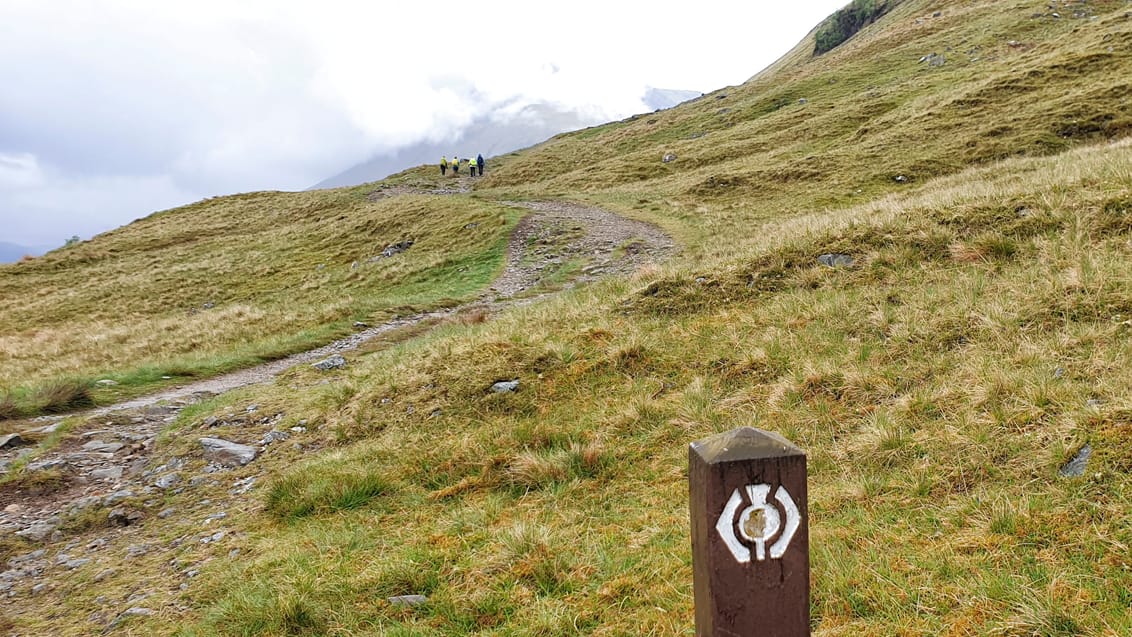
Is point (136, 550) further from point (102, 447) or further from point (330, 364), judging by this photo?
point (330, 364)

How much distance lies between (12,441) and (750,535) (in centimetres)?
1290

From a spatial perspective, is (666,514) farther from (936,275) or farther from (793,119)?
(793,119)


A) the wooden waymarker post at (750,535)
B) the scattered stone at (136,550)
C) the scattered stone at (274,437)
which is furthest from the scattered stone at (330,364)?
the wooden waymarker post at (750,535)

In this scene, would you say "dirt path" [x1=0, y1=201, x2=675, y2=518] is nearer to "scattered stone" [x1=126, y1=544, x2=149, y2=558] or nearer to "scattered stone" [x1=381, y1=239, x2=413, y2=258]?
"scattered stone" [x1=126, y1=544, x2=149, y2=558]

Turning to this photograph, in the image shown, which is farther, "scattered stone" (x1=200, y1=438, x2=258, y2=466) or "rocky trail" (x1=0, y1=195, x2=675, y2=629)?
"scattered stone" (x1=200, y1=438, x2=258, y2=466)

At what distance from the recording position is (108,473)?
853cm

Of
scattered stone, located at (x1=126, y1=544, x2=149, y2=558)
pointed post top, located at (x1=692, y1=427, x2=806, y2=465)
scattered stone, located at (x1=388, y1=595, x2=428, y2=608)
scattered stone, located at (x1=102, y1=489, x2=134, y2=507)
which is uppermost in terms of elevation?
pointed post top, located at (x1=692, y1=427, x2=806, y2=465)

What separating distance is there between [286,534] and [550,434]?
3.11 m

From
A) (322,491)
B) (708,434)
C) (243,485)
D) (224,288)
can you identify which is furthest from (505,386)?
(224,288)

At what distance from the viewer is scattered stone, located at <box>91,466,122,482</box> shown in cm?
837

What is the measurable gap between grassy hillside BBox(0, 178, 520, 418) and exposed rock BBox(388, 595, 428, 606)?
12051 mm

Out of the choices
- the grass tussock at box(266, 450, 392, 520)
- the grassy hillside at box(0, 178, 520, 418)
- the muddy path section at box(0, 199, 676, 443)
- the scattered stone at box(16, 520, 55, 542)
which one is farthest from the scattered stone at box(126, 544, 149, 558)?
the grassy hillside at box(0, 178, 520, 418)

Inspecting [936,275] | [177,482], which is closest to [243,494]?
[177,482]

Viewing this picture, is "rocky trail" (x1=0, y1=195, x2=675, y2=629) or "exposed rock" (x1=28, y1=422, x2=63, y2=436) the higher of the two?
"exposed rock" (x1=28, y1=422, x2=63, y2=436)
